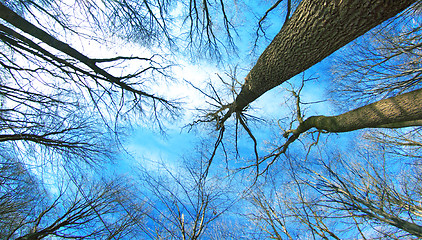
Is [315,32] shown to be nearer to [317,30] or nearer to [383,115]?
[317,30]

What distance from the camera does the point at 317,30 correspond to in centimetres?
162

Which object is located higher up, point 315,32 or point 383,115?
point 315,32

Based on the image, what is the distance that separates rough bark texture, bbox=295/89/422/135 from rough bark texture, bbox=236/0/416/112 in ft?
4.37

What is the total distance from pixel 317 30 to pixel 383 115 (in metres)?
1.79

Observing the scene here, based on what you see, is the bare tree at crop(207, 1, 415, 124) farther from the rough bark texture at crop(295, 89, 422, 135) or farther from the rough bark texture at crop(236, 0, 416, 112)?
the rough bark texture at crop(295, 89, 422, 135)

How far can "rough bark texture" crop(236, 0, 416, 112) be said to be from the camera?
1.32m

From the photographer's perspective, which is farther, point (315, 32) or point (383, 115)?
point (383, 115)

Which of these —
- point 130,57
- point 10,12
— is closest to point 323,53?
point 130,57

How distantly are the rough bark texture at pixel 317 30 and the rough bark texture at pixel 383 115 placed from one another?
1.33 metres

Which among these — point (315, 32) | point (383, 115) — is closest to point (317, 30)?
point (315, 32)

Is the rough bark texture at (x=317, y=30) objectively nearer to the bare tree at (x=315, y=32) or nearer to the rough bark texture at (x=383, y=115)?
the bare tree at (x=315, y=32)

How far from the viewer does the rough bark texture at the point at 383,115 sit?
6.59 feet

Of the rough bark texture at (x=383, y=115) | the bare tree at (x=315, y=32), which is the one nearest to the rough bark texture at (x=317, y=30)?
the bare tree at (x=315, y=32)

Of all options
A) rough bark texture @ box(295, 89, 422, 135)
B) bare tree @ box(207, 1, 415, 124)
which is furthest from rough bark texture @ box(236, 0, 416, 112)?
rough bark texture @ box(295, 89, 422, 135)
